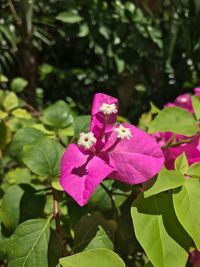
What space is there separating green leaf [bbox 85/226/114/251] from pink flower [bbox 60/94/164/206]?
0.08m

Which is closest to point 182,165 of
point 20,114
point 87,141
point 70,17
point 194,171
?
point 194,171

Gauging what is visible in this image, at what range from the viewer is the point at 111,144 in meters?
0.59

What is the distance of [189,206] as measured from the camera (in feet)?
1.73

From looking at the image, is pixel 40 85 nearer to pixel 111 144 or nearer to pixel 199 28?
pixel 199 28

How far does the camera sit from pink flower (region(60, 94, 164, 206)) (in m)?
0.54

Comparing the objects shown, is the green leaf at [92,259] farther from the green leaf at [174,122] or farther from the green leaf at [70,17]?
the green leaf at [70,17]

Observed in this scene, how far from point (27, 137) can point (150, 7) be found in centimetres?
82

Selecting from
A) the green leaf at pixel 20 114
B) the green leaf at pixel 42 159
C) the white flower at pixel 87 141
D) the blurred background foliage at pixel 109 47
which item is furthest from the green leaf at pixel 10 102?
the white flower at pixel 87 141

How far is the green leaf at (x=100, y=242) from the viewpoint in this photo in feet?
1.90

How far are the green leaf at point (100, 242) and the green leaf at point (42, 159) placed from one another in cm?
11

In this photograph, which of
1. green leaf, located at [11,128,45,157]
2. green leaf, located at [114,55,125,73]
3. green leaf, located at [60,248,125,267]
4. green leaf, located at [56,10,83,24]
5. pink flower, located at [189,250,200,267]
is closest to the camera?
green leaf, located at [60,248,125,267]

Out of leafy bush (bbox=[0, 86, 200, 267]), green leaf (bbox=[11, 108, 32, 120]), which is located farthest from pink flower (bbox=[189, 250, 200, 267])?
green leaf (bbox=[11, 108, 32, 120])

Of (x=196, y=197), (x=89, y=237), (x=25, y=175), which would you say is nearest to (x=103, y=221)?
(x=89, y=237)

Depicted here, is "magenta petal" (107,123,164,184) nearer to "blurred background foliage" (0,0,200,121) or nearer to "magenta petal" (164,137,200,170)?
"magenta petal" (164,137,200,170)
